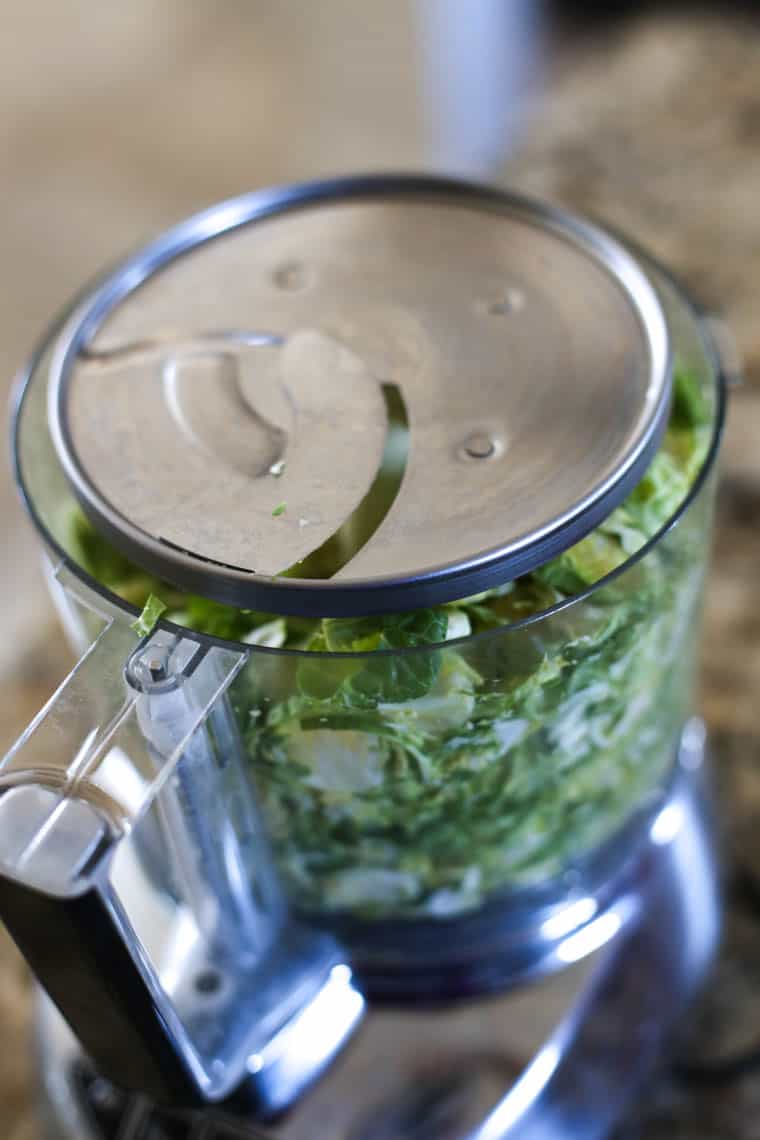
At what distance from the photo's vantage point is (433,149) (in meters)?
1.43

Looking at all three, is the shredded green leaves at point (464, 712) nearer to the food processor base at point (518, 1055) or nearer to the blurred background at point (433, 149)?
the food processor base at point (518, 1055)

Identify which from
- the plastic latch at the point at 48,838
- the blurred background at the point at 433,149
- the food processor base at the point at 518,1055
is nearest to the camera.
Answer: the plastic latch at the point at 48,838

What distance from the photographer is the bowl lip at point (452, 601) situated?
40 centimetres

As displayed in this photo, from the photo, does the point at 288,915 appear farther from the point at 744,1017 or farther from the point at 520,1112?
the point at 744,1017

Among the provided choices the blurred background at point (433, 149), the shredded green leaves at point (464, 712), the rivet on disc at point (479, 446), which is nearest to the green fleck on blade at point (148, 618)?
the shredded green leaves at point (464, 712)

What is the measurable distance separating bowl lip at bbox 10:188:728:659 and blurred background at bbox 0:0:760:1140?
21 cm

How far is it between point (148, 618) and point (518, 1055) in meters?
0.26

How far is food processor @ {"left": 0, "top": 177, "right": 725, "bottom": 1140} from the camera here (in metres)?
0.40

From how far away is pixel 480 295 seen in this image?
484 millimetres

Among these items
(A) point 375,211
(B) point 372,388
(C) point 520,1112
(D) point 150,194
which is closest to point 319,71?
(D) point 150,194

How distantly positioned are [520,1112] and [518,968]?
2.3 inches

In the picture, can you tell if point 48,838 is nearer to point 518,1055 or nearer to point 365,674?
point 365,674

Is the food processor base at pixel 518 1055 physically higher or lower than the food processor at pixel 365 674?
lower

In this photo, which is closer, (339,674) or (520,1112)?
(339,674)
